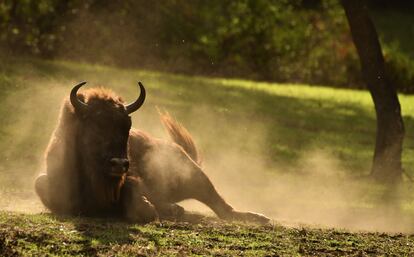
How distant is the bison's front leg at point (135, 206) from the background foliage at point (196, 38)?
13.6m

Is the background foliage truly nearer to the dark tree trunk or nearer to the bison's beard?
the dark tree trunk

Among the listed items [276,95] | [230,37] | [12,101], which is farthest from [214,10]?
[12,101]

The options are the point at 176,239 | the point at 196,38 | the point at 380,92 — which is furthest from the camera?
the point at 196,38

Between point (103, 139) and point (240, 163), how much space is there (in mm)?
6382

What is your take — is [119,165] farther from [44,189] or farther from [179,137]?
[179,137]

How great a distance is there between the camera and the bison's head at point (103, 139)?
1152 centimetres

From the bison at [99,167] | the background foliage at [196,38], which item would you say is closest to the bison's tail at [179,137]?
the bison at [99,167]

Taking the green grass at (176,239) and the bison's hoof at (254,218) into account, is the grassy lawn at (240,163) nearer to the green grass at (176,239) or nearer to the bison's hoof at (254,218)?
the green grass at (176,239)

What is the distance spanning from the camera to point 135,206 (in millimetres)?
11859

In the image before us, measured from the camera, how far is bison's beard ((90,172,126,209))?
11641 mm

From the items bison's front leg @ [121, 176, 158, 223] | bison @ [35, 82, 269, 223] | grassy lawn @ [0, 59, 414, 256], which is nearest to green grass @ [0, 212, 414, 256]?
grassy lawn @ [0, 59, 414, 256]

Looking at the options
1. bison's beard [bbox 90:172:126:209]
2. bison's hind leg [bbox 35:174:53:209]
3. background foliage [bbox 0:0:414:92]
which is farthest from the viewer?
background foliage [bbox 0:0:414:92]

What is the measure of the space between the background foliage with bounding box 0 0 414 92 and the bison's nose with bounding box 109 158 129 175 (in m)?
14.1

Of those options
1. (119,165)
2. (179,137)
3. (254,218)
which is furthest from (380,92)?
(119,165)
